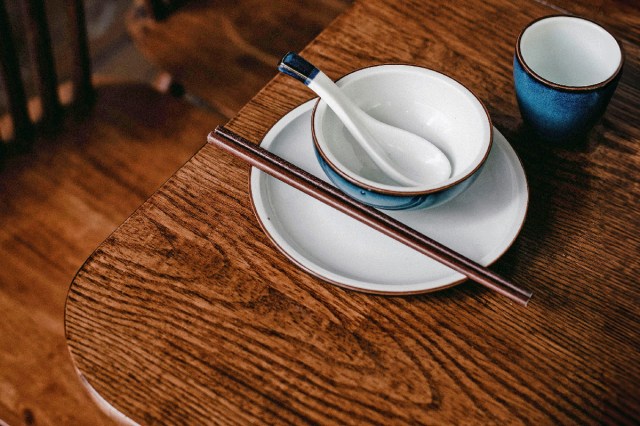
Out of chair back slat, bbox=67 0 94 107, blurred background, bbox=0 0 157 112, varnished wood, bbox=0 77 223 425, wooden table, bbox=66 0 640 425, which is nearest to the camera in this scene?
wooden table, bbox=66 0 640 425

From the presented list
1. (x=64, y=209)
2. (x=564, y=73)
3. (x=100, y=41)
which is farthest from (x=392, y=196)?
(x=100, y=41)

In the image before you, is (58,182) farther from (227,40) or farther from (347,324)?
(347,324)

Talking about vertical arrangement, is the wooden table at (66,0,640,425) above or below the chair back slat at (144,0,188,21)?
above

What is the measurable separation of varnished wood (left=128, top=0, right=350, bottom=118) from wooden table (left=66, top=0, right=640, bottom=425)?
503mm

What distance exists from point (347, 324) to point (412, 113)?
225 millimetres

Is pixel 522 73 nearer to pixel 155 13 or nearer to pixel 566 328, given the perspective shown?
pixel 566 328

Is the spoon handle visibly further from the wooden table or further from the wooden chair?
the wooden chair

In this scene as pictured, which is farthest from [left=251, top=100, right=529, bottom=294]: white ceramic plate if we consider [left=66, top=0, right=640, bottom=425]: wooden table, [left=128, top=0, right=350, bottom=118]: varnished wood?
[left=128, top=0, right=350, bottom=118]: varnished wood

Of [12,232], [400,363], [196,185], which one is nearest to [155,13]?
[12,232]

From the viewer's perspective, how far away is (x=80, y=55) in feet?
2.96

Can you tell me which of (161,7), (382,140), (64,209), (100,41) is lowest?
(100,41)

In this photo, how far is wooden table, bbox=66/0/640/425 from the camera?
0.43 meters

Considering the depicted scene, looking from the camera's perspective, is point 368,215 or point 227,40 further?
point 227,40

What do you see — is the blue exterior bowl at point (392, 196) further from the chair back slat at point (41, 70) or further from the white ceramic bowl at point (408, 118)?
the chair back slat at point (41, 70)
